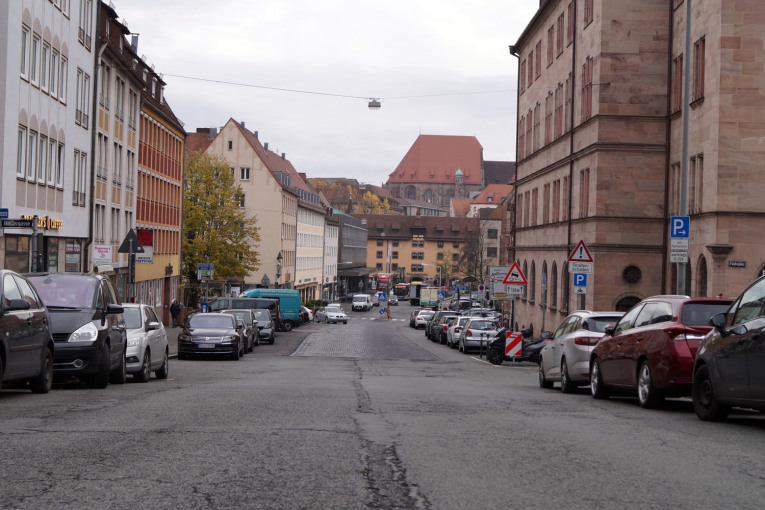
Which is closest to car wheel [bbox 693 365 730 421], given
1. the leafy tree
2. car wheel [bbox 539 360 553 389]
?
car wheel [bbox 539 360 553 389]

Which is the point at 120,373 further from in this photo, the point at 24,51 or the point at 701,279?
the point at 701,279

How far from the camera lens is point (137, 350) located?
60.4ft

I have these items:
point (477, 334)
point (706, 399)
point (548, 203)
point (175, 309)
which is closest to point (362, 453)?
point (706, 399)

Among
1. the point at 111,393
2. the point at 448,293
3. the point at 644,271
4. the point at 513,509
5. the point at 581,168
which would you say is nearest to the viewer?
the point at 513,509

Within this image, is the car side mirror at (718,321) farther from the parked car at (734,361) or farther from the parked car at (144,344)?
the parked car at (144,344)

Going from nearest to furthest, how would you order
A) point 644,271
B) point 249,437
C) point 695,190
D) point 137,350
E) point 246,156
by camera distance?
point 249,437 < point 137,350 < point 695,190 < point 644,271 < point 246,156

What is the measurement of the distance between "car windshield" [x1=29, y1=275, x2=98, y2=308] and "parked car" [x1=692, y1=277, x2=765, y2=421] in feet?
30.2

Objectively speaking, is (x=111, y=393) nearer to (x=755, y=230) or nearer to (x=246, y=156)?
(x=755, y=230)

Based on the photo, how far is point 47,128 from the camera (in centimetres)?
3588

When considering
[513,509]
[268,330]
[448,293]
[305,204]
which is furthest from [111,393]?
[448,293]

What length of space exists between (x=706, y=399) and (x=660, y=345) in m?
1.57

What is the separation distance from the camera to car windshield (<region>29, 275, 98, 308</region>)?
1572 cm

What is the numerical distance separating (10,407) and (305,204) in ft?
343

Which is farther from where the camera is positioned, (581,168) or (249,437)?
(581,168)
